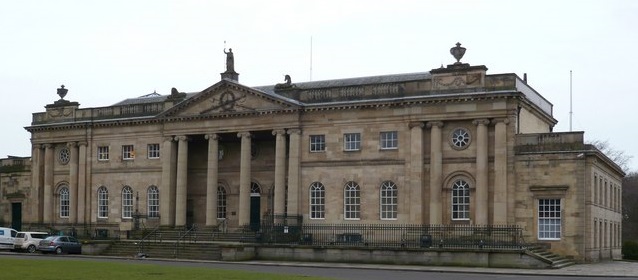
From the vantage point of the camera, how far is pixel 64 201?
62.2 meters

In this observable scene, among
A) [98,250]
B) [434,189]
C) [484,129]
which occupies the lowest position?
[98,250]

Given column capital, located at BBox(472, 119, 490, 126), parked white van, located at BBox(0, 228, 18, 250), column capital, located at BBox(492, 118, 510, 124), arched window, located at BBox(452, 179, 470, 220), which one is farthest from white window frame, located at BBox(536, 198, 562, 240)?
parked white van, located at BBox(0, 228, 18, 250)

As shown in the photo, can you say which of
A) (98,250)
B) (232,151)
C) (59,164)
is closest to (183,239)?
(98,250)

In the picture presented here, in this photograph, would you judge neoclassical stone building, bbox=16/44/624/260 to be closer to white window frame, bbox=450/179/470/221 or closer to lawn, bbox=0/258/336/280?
white window frame, bbox=450/179/470/221

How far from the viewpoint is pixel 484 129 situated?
152 feet

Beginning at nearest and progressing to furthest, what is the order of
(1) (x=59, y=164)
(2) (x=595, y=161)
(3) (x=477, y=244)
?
(3) (x=477, y=244)
(2) (x=595, y=161)
(1) (x=59, y=164)

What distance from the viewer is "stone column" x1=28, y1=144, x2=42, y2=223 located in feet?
205

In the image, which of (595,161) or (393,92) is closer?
(595,161)

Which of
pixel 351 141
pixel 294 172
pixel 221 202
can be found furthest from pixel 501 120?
pixel 221 202

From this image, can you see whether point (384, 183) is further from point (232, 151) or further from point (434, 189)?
point (232, 151)

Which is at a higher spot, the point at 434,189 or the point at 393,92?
the point at 393,92

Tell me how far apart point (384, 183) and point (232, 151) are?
463 inches

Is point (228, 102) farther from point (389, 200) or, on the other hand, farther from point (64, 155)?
point (64, 155)

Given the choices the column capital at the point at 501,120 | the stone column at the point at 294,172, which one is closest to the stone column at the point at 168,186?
the stone column at the point at 294,172
